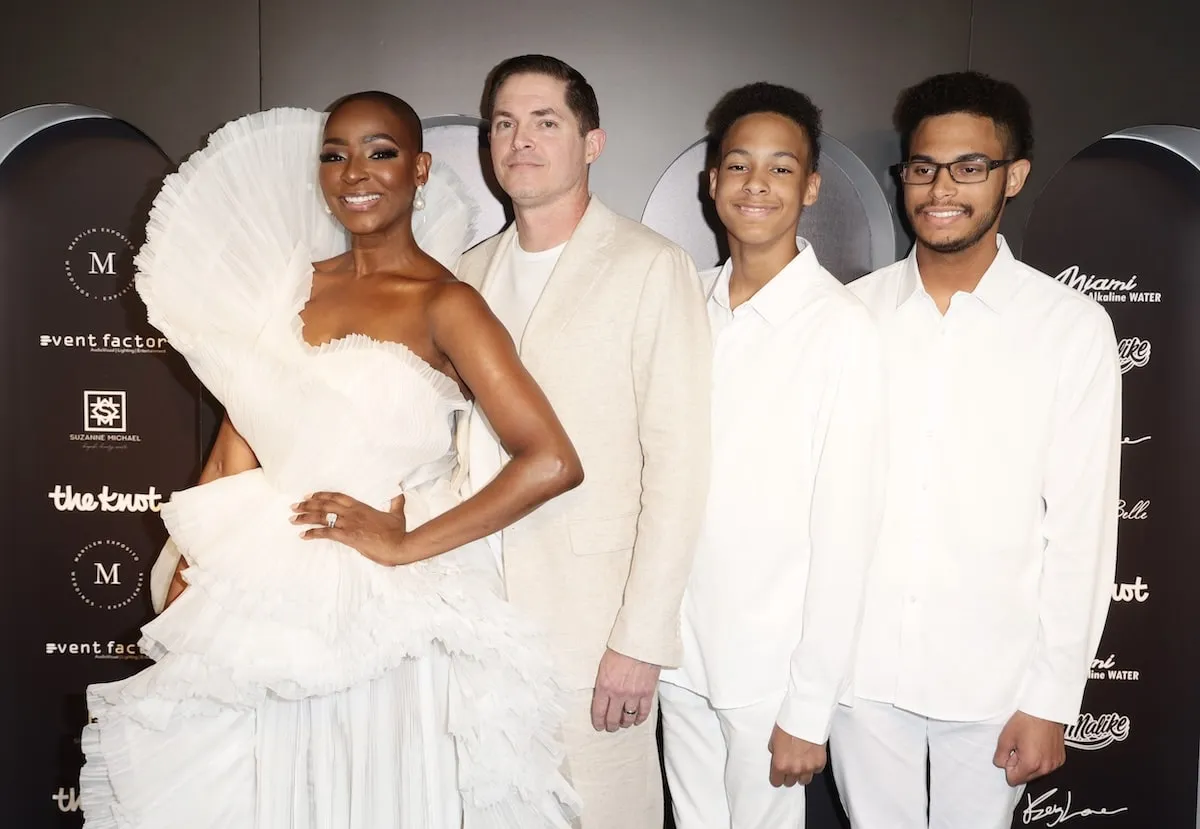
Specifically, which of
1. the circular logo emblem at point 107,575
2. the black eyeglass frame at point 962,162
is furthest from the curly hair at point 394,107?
the circular logo emblem at point 107,575

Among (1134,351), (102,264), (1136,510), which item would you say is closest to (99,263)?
(102,264)

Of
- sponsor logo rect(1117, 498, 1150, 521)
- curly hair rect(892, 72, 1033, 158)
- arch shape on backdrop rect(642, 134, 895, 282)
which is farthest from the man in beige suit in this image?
sponsor logo rect(1117, 498, 1150, 521)

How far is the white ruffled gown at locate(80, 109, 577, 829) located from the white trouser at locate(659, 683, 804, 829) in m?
0.37

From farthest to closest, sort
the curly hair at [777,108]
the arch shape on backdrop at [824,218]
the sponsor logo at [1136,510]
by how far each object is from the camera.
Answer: the sponsor logo at [1136,510], the arch shape on backdrop at [824,218], the curly hair at [777,108]

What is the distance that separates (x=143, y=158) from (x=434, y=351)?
167 cm

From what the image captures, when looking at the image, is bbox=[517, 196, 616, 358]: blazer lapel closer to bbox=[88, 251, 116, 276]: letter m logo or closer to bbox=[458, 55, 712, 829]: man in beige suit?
bbox=[458, 55, 712, 829]: man in beige suit

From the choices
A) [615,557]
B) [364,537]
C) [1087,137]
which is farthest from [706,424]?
[1087,137]

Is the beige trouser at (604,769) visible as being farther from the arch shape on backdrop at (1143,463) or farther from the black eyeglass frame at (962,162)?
the arch shape on backdrop at (1143,463)

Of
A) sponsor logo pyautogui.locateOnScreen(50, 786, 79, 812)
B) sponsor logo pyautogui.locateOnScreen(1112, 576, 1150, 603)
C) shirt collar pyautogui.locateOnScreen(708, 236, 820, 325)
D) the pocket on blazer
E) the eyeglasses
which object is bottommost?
sponsor logo pyautogui.locateOnScreen(50, 786, 79, 812)

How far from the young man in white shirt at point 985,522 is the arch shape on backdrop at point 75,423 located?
215 cm

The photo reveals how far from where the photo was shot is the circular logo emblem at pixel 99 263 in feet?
9.87

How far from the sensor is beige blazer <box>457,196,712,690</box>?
1979 mm

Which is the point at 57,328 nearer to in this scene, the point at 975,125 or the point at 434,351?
the point at 434,351

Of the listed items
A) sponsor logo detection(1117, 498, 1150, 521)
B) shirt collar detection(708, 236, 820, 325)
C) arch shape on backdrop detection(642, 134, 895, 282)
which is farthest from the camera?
sponsor logo detection(1117, 498, 1150, 521)
